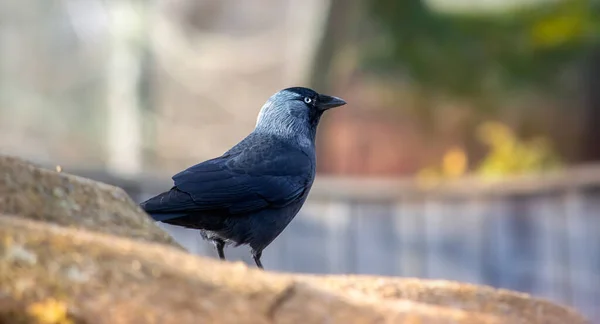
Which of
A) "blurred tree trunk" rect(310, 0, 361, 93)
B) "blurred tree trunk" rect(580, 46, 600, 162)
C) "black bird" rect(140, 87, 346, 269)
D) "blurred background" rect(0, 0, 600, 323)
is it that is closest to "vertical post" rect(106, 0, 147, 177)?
"blurred background" rect(0, 0, 600, 323)

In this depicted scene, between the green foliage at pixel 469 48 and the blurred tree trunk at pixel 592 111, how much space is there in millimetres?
319

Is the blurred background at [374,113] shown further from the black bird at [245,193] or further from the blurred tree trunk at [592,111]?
the black bird at [245,193]

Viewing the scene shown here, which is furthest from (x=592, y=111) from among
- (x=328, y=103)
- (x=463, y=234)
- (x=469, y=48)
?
(x=328, y=103)

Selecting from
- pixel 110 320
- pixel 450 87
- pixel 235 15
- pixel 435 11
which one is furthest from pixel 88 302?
pixel 235 15

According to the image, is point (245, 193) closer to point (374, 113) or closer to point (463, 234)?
point (463, 234)

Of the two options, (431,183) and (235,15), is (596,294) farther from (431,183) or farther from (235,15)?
(235,15)

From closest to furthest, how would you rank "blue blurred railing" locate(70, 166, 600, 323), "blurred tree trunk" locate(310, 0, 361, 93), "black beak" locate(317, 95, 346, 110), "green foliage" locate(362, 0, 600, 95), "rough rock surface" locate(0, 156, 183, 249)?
"rough rock surface" locate(0, 156, 183, 249)
"black beak" locate(317, 95, 346, 110)
"blue blurred railing" locate(70, 166, 600, 323)
"blurred tree trunk" locate(310, 0, 361, 93)
"green foliage" locate(362, 0, 600, 95)

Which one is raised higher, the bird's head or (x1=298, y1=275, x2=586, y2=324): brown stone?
the bird's head

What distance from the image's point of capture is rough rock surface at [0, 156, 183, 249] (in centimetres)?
321

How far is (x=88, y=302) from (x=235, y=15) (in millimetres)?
17544

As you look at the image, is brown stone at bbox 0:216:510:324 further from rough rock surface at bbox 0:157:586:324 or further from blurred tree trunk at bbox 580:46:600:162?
blurred tree trunk at bbox 580:46:600:162

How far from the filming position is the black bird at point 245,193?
4793 millimetres

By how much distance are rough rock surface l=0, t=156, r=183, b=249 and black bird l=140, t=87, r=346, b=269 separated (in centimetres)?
112

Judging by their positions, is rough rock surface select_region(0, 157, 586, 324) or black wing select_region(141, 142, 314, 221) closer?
rough rock surface select_region(0, 157, 586, 324)
